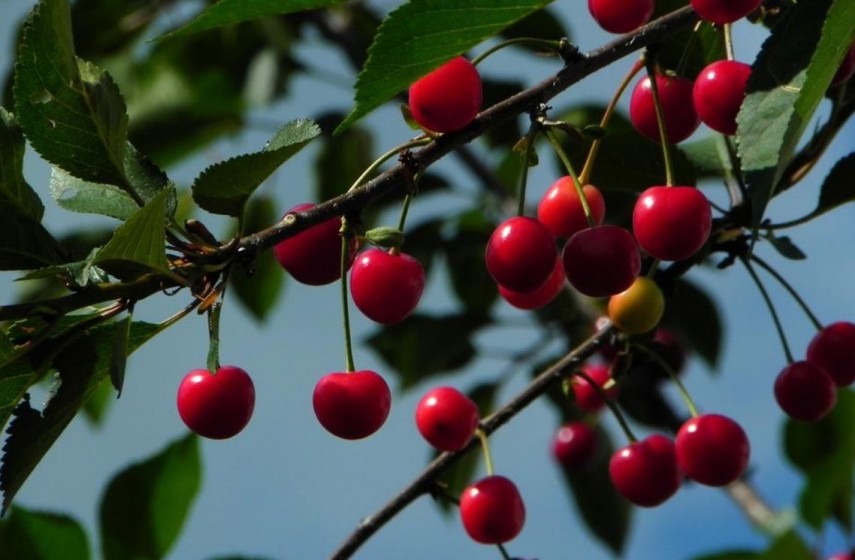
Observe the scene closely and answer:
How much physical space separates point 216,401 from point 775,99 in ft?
2.94

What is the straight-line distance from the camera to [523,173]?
1834mm

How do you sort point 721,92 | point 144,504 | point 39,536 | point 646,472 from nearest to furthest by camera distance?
point 721,92 < point 646,472 < point 39,536 < point 144,504

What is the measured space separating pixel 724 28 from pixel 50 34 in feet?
3.60

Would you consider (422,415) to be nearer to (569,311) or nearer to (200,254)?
(200,254)

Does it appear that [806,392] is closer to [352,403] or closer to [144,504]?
[352,403]

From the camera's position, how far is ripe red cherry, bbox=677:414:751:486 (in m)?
2.21

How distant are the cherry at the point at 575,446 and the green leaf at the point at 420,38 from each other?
2815 millimetres

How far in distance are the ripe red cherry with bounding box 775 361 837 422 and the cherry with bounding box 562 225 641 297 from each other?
25.1 inches

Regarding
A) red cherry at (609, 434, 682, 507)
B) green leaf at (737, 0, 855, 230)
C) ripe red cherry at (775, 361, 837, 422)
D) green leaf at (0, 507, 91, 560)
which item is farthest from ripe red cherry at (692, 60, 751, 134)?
green leaf at (0, 507, 91, 560)

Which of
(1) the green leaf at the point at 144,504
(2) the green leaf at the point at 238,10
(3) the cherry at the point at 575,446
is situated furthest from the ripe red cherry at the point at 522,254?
(3) the cherry at the point at 575,446

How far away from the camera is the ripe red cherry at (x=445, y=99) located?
1645 millimetres

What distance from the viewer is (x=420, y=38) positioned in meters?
1.54

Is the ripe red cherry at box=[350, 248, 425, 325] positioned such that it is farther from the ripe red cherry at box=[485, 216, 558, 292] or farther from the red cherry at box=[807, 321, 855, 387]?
the red cherry at box=[807, 321, 855, 387]

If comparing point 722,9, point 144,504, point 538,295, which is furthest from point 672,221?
point 144,504
